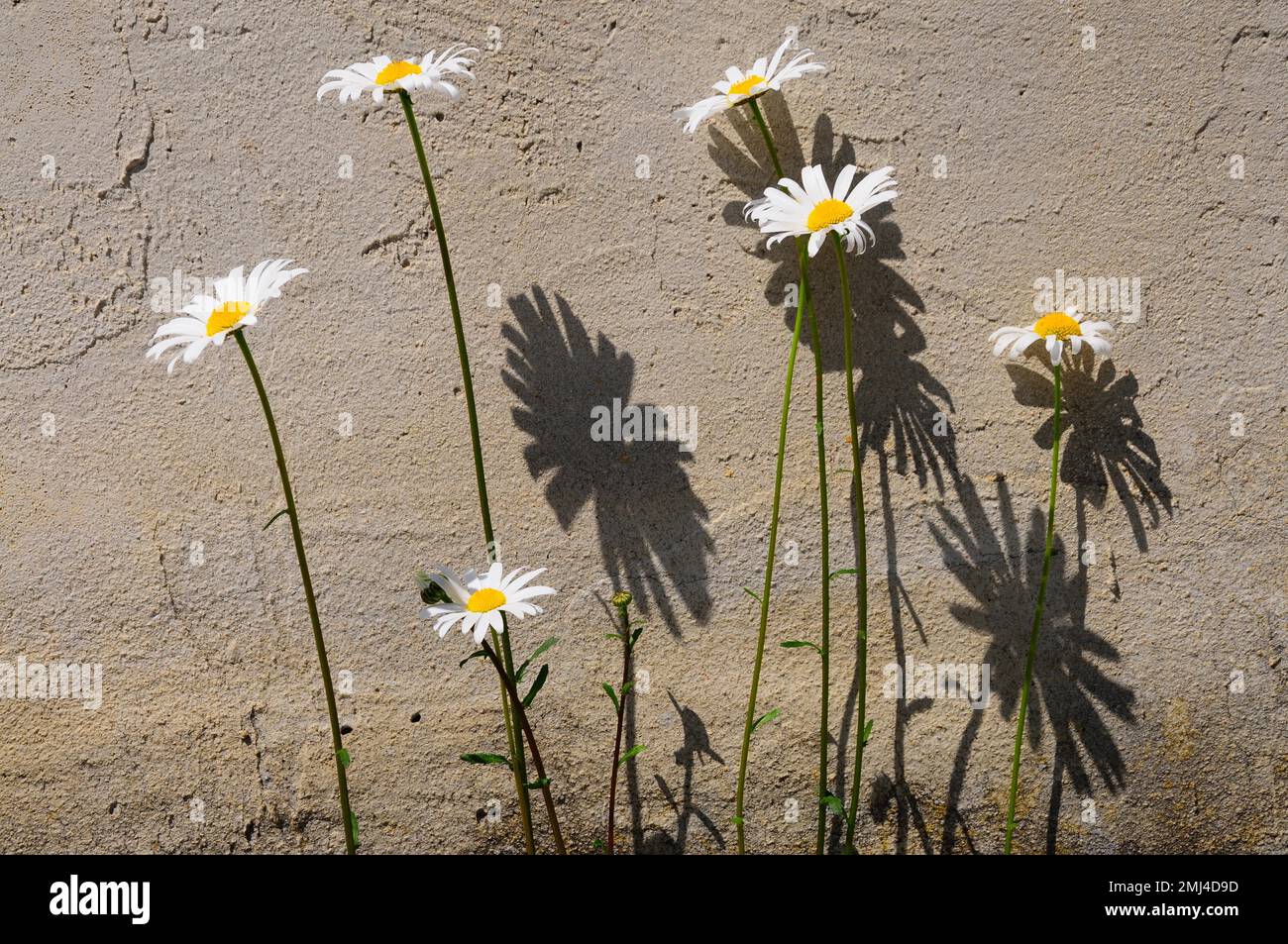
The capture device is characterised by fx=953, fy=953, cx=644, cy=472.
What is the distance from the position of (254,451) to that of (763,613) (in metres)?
1.13

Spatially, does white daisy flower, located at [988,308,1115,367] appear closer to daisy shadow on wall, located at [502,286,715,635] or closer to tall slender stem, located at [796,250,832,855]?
tall slender stem, located at [796,250,832,855]

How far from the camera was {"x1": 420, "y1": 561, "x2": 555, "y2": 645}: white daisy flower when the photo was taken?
60.1 inches

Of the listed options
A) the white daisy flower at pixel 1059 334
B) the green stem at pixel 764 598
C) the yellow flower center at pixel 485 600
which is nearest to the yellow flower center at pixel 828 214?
the green stem at pixel 764 598

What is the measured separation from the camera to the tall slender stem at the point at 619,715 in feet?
6.00

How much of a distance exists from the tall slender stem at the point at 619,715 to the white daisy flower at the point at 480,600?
274mm

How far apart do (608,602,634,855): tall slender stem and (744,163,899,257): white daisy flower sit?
769 mm

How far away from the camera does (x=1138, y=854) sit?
6.32 feet

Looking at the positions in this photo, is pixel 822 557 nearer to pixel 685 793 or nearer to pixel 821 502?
pixel 821 502

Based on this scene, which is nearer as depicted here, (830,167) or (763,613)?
(763,613)

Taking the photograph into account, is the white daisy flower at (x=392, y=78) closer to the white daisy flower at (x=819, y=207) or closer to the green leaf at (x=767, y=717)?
the white daisy flower at (x=819, y=207)

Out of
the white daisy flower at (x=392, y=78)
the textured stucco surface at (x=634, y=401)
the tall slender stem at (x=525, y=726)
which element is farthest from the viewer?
the textured stucco surface at (x=634, y=401)

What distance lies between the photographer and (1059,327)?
5.95 ft
